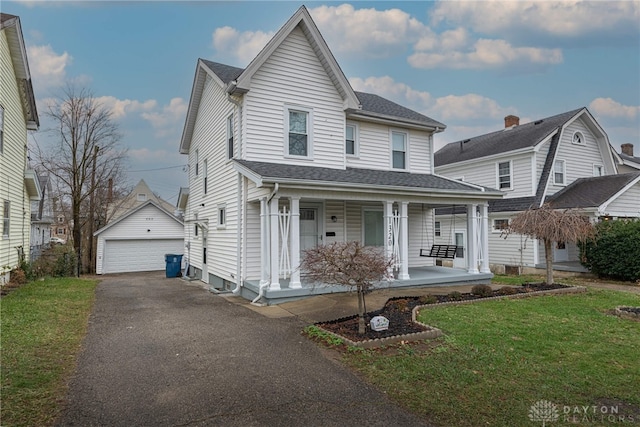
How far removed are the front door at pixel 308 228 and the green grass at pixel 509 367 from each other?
511 cm

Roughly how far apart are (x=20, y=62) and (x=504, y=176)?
69.5 ft

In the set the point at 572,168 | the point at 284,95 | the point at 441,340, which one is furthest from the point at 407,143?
the point at 572,168

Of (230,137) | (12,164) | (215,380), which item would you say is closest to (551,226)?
(230,137)

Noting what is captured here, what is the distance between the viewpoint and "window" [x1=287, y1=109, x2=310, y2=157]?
37.8 feet

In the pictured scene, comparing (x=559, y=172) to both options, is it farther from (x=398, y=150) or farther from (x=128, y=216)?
(x=128, y=216)

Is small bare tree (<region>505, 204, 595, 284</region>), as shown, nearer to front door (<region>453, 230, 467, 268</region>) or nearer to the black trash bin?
front door (<region>453, 230, 467, 268</region>)

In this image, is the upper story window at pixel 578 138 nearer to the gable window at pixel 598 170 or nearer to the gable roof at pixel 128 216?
the gable window at pixel 598 170

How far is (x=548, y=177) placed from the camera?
58.1 ft

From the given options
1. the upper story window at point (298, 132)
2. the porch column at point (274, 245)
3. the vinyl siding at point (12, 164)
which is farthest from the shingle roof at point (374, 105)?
the vinyl siding at point (12, 164)

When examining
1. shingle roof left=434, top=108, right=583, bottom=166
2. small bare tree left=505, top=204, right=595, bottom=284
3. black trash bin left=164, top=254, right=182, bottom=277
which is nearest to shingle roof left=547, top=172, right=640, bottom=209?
shingle roof left=434, top=108, right=583, bottom=166

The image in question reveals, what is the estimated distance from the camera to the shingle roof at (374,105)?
1214 cm

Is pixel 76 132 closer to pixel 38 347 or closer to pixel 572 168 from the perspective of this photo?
pixel 38 347

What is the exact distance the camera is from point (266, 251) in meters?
A: 9.87

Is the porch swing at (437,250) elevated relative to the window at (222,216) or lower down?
lower down
